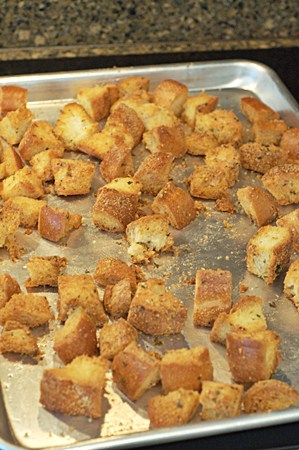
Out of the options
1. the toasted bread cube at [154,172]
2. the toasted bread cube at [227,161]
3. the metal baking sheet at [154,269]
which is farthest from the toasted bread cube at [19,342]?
the toasted bread cube at [227,161]

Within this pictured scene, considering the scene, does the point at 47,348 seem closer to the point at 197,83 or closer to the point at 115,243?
the point at 115,243

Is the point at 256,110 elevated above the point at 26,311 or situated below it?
above

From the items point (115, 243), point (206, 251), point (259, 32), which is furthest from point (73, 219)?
point (259, 32)

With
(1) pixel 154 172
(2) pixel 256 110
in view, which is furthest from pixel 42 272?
(2) pixel 256 110

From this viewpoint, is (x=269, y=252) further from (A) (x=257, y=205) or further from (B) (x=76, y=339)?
(B) (x=76, y=339)

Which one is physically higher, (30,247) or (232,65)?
(232,65)

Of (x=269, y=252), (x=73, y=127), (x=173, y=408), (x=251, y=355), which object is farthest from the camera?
(x=73, y=127)

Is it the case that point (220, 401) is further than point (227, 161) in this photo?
No
